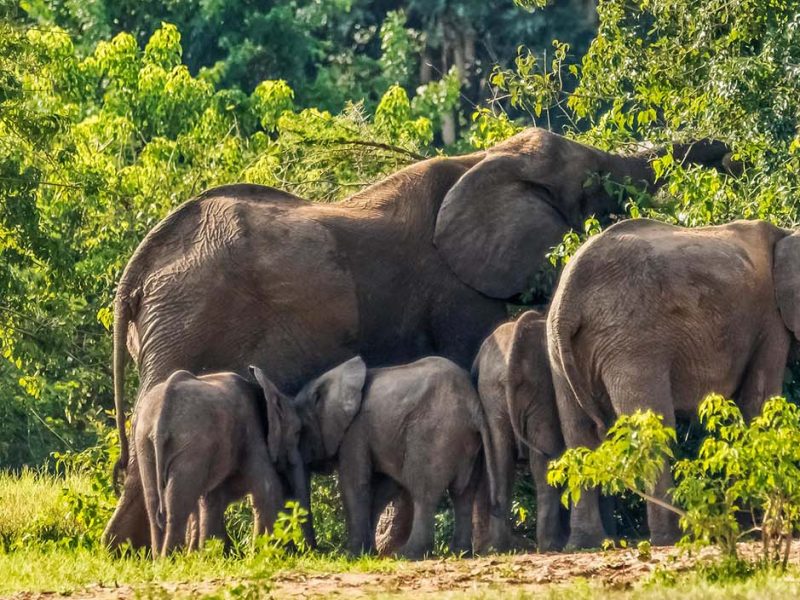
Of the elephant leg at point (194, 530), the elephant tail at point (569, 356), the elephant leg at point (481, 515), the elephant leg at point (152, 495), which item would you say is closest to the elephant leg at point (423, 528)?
the elephant leg at point (481, 515)

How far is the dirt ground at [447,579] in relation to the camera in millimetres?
11023

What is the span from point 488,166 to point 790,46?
7.86 feet

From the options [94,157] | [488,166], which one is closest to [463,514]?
[488,166]

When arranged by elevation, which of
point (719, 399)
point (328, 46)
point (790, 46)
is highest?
point (328, 46)

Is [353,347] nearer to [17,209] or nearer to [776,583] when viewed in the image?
[17,209]

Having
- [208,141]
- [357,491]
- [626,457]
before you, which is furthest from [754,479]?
[208,141]

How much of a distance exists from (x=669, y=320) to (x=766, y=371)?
705mm

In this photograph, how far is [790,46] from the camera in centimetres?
1619

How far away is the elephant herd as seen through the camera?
13430 mm

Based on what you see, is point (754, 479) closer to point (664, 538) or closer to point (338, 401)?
point (664, 538)

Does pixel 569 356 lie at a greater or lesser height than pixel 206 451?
greater

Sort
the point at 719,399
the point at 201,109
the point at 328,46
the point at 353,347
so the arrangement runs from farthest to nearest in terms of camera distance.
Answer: the point at 328,46, the point at 201,109, the point at 353,347, the point at 719,399

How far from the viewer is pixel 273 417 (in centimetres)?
1378

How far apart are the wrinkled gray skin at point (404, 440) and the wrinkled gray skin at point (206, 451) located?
0.27 meters
